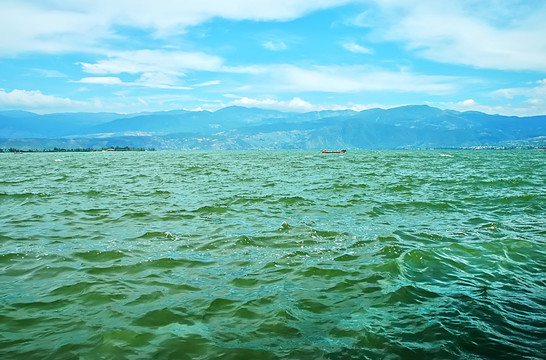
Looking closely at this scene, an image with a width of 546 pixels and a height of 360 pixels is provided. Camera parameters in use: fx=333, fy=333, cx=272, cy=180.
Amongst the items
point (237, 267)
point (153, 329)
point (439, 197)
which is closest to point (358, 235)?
point (237, 267)

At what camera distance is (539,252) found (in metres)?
10.0

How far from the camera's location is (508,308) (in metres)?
6.57

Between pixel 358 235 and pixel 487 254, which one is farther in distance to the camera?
pixel 358 235

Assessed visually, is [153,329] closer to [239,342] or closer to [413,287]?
[239,342]

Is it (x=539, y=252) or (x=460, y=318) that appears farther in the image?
(x=539, y=252)

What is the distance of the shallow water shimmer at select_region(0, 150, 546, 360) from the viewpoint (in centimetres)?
538

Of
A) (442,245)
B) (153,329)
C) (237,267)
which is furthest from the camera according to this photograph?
(442,245)

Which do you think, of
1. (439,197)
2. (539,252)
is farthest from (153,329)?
(439,197)

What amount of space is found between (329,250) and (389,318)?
415 cm

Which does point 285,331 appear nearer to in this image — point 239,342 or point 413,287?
point 239,342

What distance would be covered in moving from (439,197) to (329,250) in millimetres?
12981

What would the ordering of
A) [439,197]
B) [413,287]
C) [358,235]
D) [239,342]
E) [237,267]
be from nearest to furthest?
[239,342] < [413,287] < [237,267] < [358,235] < [439,197]

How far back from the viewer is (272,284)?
790 centimetres

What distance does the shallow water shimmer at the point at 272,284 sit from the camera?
212 inches
